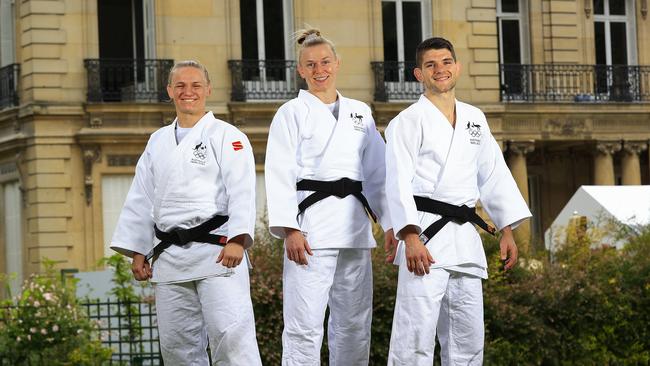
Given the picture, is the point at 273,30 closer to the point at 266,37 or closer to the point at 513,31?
the point at 266,37

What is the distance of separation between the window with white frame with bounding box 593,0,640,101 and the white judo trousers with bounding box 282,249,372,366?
24359 mm

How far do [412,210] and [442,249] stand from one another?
0.33m

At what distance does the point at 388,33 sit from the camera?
98.4 feet

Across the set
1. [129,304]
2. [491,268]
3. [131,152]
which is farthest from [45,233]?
[491,268]

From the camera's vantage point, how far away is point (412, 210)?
927cm

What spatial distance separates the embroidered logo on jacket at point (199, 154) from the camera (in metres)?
9.48

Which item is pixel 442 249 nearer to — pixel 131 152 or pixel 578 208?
pixel 578 208

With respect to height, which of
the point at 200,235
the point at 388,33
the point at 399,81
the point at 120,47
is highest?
the point at 388,33

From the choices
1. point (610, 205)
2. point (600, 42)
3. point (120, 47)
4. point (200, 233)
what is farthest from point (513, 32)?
point (200, 233)

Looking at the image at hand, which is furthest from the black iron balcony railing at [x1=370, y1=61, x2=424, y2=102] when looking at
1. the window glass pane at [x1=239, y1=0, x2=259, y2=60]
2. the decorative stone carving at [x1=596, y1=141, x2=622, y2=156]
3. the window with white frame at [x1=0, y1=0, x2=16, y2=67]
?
the window with white frame at [x1=0, y1=0, x2=16, y2=67]

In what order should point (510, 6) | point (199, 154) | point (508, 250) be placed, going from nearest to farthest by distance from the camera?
point (199, 154) < point (508, 250) < point (510, 6)

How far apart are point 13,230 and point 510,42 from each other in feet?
37.4

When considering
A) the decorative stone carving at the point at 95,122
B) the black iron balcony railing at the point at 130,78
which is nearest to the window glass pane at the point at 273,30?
the black iron balcony railing at the point at 130,78

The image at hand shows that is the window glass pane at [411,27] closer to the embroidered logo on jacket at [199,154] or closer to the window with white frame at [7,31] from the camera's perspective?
the window with white frame at [7,31]
